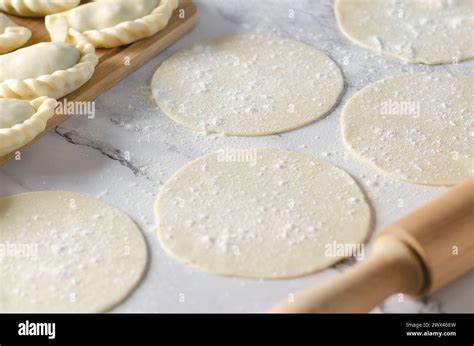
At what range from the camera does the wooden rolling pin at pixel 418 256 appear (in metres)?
1.34

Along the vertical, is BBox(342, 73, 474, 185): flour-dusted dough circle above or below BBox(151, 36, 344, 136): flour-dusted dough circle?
above

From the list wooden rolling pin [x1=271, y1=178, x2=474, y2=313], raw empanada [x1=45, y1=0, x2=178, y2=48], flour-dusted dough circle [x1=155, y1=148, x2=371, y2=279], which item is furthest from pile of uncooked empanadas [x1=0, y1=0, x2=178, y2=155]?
wooden rolling pin [x1=271, y1=178, x2=474, y2=313]

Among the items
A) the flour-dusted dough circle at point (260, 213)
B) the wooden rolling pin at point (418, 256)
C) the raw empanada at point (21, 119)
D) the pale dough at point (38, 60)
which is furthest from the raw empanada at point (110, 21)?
the wooden rolling pin at point (418, 256)

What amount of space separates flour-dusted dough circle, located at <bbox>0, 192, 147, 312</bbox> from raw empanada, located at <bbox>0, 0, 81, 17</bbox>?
716 mm

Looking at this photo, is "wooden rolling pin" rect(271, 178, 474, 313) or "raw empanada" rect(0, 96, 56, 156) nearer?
"wooden rolling pin" rect(271, 178, 474, 313)

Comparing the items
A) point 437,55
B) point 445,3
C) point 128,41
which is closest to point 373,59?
point 437,55

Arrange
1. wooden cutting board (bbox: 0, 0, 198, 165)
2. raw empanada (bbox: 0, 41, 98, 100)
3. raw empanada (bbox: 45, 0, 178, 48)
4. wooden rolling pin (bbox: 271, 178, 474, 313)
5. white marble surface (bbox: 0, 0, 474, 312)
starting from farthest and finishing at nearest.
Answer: raw empanada (bbox: 45, 0, 178, 48)
wooden cutting board (bbox: 0, 0, 198, 165)
raw empanada (bbox: 0, 41, 98, 100)
white marble surface (bbox: 0, 0, 474, 312)
wooden rolling pin (bbox: 271, 178, 474, 313)

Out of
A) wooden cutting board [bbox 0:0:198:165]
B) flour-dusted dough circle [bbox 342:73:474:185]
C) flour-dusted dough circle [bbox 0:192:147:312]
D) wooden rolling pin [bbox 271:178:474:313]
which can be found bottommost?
flour-dusted dough circle [bbox 0:192:147:312]

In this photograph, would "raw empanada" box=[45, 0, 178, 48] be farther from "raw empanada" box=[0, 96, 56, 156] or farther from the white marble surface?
"raw empanada" box=[0, 96, 56, 156]

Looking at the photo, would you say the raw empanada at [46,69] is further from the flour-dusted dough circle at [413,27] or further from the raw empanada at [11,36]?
the flour-dusted dough circle at [413,27]

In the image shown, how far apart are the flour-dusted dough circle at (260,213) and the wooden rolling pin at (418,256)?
153 mm

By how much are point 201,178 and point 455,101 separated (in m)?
0.68

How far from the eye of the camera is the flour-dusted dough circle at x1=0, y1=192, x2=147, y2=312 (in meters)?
1.43

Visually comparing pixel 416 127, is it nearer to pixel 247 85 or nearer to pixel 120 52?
pixel 247 85
